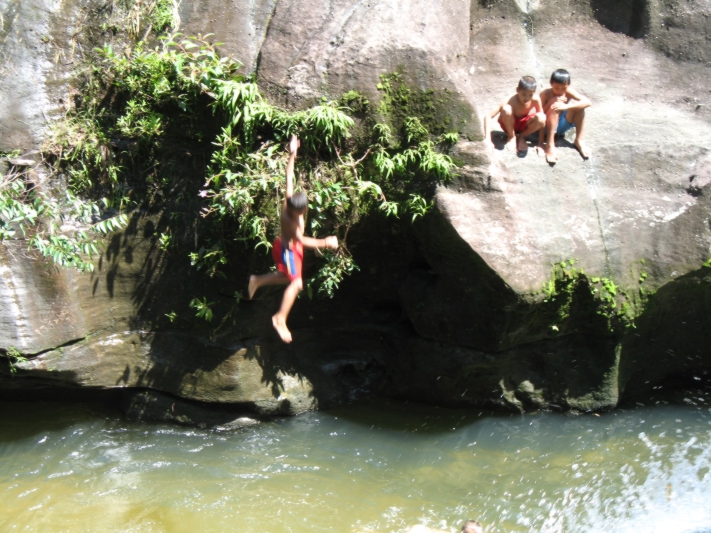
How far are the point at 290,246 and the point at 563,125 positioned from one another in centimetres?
273

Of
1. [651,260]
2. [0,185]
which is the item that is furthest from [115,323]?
[651,260]

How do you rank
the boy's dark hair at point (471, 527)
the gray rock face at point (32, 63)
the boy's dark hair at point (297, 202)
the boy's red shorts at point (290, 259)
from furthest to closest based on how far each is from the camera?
the gray rock face at point (32, 63)
the boy's red shorts at point (290, 259)
the boy's dark hair at point (297, 202)
the boy's dark hair at point (471, 527)

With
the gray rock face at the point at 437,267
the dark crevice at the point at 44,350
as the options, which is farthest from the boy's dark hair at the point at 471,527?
the dark crevice at the point at 44,350

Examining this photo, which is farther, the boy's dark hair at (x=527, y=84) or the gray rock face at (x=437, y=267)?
the boy's dark hair at (x=527, y=84)

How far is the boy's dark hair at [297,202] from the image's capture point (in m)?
5.00

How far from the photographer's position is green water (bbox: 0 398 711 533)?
5066 mm

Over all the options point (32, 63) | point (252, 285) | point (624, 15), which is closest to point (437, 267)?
point (252, 285)

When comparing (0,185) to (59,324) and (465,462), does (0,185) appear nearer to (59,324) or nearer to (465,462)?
(59,324)

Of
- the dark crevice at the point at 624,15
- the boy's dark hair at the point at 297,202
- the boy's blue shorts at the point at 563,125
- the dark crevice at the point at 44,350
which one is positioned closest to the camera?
the boy's dark hair at the point at 297,202

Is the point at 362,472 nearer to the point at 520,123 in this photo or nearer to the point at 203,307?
the point at 203,307

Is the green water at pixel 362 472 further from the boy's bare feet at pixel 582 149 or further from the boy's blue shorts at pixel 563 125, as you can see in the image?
the boy's blue shorts at pixel 563 125

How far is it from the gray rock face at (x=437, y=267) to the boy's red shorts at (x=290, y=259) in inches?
32.3

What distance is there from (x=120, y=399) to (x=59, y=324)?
0.95m

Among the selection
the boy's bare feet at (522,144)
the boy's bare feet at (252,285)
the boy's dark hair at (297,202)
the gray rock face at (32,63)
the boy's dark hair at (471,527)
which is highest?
the gray rock face at (32,63)
